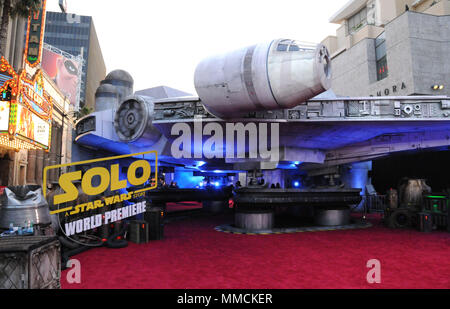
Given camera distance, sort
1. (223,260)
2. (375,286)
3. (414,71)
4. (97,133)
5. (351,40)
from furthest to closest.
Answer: (351,40)
(414,71)
(97,133)
(223,260)
(375,286)

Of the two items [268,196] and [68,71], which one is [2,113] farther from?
[68,71]

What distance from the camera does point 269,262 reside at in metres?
8.67

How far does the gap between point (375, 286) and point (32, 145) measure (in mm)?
24475

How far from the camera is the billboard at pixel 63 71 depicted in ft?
174

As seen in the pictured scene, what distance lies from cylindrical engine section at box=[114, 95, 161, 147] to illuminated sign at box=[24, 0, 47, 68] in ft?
51.3

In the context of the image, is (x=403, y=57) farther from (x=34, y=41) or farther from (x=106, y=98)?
(x=34, y=41)

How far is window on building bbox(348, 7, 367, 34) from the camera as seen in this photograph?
51.1 meters

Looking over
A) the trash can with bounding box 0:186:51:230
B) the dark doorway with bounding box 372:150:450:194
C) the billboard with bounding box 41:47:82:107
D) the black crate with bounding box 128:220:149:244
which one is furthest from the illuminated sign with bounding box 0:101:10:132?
the billboard with bounding box 41:47:82:107

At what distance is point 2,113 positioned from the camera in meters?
18.2

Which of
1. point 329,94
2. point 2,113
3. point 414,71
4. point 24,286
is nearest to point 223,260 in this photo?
point 24,286

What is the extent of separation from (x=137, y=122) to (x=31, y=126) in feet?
33.0

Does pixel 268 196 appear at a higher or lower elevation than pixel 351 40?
lower

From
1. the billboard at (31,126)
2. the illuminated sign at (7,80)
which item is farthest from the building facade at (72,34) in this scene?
the illuminated sign at (7,80)

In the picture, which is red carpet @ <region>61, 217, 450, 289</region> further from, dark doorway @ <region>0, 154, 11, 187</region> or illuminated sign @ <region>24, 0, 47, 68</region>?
illuminated sign @ <region>24, 0, 47, 68</region>
